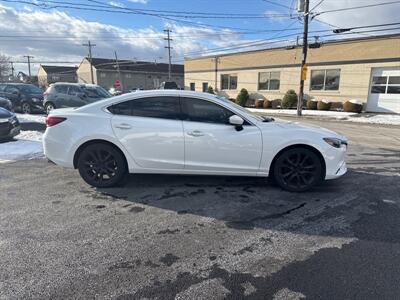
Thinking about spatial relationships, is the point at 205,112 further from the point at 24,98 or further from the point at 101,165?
the point at 24,98

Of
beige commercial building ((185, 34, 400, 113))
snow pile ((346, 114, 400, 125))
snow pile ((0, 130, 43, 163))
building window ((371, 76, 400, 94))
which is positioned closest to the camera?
snow pile ((0, 130, 43, 163))

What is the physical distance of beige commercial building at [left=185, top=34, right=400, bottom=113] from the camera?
21.3 metres

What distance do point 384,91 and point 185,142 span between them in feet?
70.9

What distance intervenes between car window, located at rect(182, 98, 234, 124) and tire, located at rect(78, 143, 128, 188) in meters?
1.28

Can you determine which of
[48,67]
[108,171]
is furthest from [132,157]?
[48,67]

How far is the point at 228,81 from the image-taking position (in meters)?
33.9

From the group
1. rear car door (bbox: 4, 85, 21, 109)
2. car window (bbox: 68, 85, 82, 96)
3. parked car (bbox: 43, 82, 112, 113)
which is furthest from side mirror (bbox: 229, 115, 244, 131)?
rear car door (bbox: 4, 85, 21, 109)

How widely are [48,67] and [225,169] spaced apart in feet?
332

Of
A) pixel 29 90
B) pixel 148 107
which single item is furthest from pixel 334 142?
pixel 29 90

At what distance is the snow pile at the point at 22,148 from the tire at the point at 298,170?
5.48 meters

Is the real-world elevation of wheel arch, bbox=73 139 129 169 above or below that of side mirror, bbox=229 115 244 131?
below

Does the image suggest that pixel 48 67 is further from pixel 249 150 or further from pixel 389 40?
pixel 249 150

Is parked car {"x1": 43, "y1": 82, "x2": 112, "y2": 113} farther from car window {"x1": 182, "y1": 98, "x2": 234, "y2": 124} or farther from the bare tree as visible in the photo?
the bare tree

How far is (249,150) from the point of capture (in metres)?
4.78
